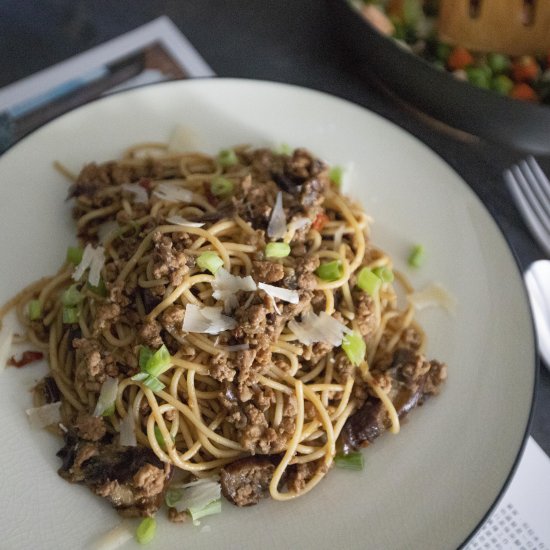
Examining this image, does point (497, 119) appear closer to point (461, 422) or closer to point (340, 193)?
point (340, 193)

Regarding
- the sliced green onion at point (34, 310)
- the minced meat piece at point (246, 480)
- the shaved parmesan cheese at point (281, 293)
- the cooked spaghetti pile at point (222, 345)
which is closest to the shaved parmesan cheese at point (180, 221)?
the cooked spaghetti pile at point (222, 345)

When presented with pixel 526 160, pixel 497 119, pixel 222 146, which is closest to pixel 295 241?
pixel 222 146

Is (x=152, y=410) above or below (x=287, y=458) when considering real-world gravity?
above

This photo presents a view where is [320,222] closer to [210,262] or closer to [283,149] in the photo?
[283,149]

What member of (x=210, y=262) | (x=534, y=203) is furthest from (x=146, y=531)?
(x=534, y=203)

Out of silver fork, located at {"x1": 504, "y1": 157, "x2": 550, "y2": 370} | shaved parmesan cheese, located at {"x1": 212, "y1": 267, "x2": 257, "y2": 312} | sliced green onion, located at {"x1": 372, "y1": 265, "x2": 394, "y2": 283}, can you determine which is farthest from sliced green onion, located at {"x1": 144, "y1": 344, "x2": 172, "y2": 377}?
silver fork, located at {"x1": 504, "y1": 157, "x2": 550, "y2": 370}

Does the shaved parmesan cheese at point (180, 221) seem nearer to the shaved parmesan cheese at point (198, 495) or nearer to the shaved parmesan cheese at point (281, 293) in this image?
the shaved parmesan cheese at point (281, 293)

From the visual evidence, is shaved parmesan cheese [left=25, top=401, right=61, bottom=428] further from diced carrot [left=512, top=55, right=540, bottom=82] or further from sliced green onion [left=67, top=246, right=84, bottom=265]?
diced carrot [left=512, top=55, right=540, bottom=82]
